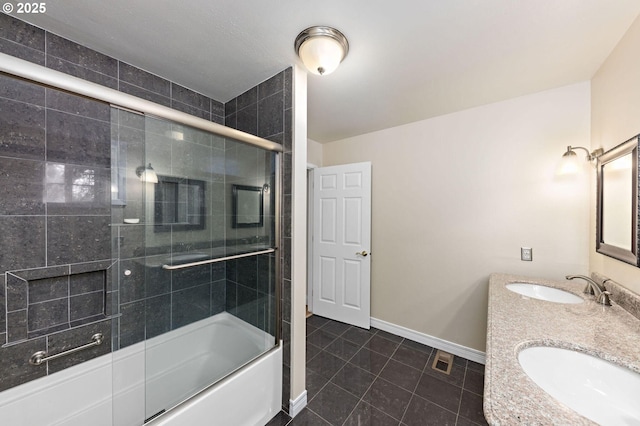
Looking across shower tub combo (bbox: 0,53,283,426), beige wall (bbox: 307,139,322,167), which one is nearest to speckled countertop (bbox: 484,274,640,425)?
shower tub combo (bbox: 0,53,283,426)

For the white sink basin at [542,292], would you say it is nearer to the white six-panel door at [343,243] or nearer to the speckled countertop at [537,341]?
the speckled countertop at [537,341]

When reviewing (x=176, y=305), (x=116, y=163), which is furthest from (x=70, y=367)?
(x=116, y=163)

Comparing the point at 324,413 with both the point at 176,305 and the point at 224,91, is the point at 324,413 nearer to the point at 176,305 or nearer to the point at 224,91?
the point at 176,305

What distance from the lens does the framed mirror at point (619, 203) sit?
115 cm

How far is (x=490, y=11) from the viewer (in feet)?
A: 3.64

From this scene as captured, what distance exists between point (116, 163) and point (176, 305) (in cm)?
97

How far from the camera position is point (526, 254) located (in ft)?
6.22

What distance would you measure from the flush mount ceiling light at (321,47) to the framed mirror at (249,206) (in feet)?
2.90

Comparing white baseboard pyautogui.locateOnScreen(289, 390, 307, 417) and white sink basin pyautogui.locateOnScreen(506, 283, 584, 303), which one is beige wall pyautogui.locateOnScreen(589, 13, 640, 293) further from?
white baseboard pyautogui.locateOnScreen(289, 390, 307, 417)

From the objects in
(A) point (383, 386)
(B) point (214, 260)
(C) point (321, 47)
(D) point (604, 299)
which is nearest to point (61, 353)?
(B) point (214, 260)

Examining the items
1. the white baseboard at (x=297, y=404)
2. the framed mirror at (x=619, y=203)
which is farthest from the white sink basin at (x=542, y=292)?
the white baseboard at (x=297, y=404)

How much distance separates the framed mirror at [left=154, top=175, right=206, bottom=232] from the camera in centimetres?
128

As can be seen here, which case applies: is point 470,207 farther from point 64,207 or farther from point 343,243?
point 64,207

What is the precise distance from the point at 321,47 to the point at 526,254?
2.21m
